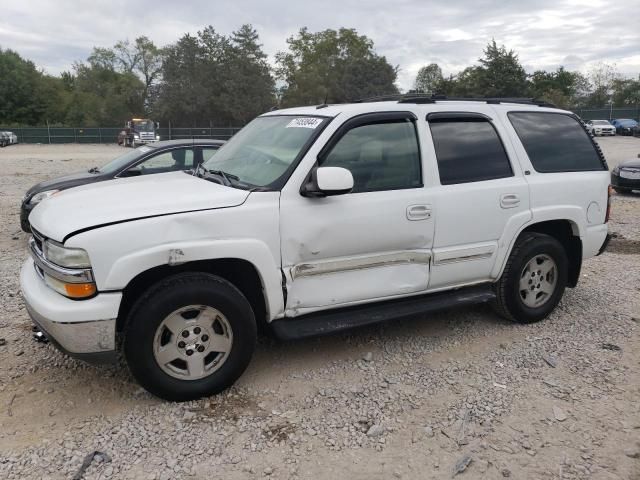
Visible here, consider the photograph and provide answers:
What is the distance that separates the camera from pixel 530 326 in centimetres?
468

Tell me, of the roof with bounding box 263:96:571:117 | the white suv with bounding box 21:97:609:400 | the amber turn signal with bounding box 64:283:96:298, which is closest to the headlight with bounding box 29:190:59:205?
the white suv with bounding box 21:97:609:400

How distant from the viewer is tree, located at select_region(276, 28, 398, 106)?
5891cm

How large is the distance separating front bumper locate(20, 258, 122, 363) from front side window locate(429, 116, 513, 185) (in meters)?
2.51

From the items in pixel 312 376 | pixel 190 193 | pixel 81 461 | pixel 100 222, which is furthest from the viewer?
pixel 312 376

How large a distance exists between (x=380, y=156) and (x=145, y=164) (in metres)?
5.00

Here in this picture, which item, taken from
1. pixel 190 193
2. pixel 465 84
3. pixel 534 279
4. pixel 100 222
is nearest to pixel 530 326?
pixel 534 279

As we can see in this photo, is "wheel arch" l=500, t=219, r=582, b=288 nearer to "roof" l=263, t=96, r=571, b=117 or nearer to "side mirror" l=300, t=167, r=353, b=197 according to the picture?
"roof" l=263, t=96, r=571, b=117

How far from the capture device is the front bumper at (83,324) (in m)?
2.98

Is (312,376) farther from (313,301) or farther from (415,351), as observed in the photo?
(415,351)

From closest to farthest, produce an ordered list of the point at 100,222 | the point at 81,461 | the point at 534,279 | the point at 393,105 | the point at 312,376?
the point at 81,461, the point at 100,222, the point at 312,376, the point at 393,105, the point at 534,279

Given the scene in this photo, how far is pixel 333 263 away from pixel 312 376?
0.84m

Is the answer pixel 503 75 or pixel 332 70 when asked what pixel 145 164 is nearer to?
pixel 503 75

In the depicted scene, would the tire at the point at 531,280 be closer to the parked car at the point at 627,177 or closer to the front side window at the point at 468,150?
the front side window at the point at 468,150

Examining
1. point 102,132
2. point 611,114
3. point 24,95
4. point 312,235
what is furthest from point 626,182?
point 24,95
